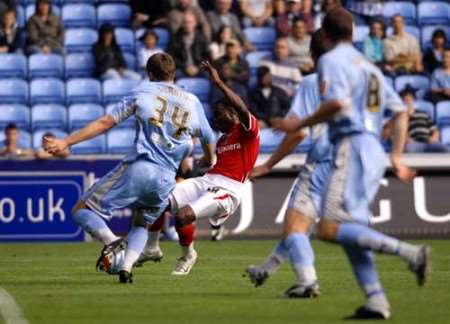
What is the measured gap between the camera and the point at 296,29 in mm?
24672

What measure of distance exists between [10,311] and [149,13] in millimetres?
15293

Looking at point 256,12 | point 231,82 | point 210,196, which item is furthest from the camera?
point 256,12

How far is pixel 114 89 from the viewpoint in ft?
80.1

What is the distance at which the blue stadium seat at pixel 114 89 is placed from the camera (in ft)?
80.0

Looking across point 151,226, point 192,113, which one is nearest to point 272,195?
point 151,226

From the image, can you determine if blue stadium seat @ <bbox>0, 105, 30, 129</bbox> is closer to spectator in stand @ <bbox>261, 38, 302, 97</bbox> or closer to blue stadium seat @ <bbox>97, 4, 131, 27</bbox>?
blue stadium seat @ <bbox>97, 4, 131, 27</bbox>

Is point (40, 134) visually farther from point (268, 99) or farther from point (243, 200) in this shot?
point (243, 200)

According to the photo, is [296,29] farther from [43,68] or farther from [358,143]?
[358,143]

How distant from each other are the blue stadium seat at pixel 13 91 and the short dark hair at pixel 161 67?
11.1 meters

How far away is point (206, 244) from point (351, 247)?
11176 mm

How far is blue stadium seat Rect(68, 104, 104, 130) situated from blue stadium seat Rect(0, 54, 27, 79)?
4.19 feet

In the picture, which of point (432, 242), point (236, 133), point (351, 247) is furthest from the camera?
point (432, 242)

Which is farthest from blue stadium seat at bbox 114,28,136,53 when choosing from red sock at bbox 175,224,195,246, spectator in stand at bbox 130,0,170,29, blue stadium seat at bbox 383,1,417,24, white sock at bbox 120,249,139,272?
white sock at bbox 120,249,139,272

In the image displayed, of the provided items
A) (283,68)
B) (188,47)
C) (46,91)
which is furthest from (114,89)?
(283,68)
